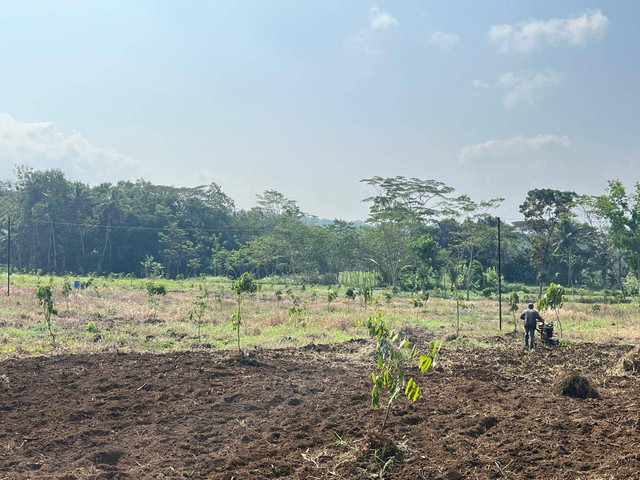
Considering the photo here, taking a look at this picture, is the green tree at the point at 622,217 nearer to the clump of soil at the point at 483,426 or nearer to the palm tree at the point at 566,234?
the palm tree at the point at 566,234

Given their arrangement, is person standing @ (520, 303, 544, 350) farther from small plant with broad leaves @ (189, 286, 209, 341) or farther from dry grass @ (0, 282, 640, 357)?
small plant with broad leaves @ (189, 286, 209, 341)

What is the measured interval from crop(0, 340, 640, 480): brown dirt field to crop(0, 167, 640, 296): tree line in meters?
31.9

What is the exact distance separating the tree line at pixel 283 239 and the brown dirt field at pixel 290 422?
31.9 meters

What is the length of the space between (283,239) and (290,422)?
154 feet

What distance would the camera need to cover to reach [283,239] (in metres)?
54.2

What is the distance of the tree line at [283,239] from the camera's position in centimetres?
4515

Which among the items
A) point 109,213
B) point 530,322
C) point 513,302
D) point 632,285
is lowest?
point 530,322

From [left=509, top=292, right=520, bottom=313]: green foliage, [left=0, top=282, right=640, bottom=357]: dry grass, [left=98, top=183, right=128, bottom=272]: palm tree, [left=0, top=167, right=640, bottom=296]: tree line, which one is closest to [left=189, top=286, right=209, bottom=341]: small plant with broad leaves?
[left=0, top=282, right=640, bottom=357]: dry grass

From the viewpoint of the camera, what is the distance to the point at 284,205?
65.8m

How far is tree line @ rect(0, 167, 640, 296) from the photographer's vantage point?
45150mm

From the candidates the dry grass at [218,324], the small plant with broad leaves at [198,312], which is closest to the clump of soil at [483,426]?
the dry grass at [218,324]

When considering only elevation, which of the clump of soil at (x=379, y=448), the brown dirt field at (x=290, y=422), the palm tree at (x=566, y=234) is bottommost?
the brown dirt field at (x=290, y=422)

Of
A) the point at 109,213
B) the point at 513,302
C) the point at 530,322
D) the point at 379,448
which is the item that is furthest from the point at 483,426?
the point at 109,213

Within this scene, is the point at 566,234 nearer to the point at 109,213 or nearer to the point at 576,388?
the point at 576,388
